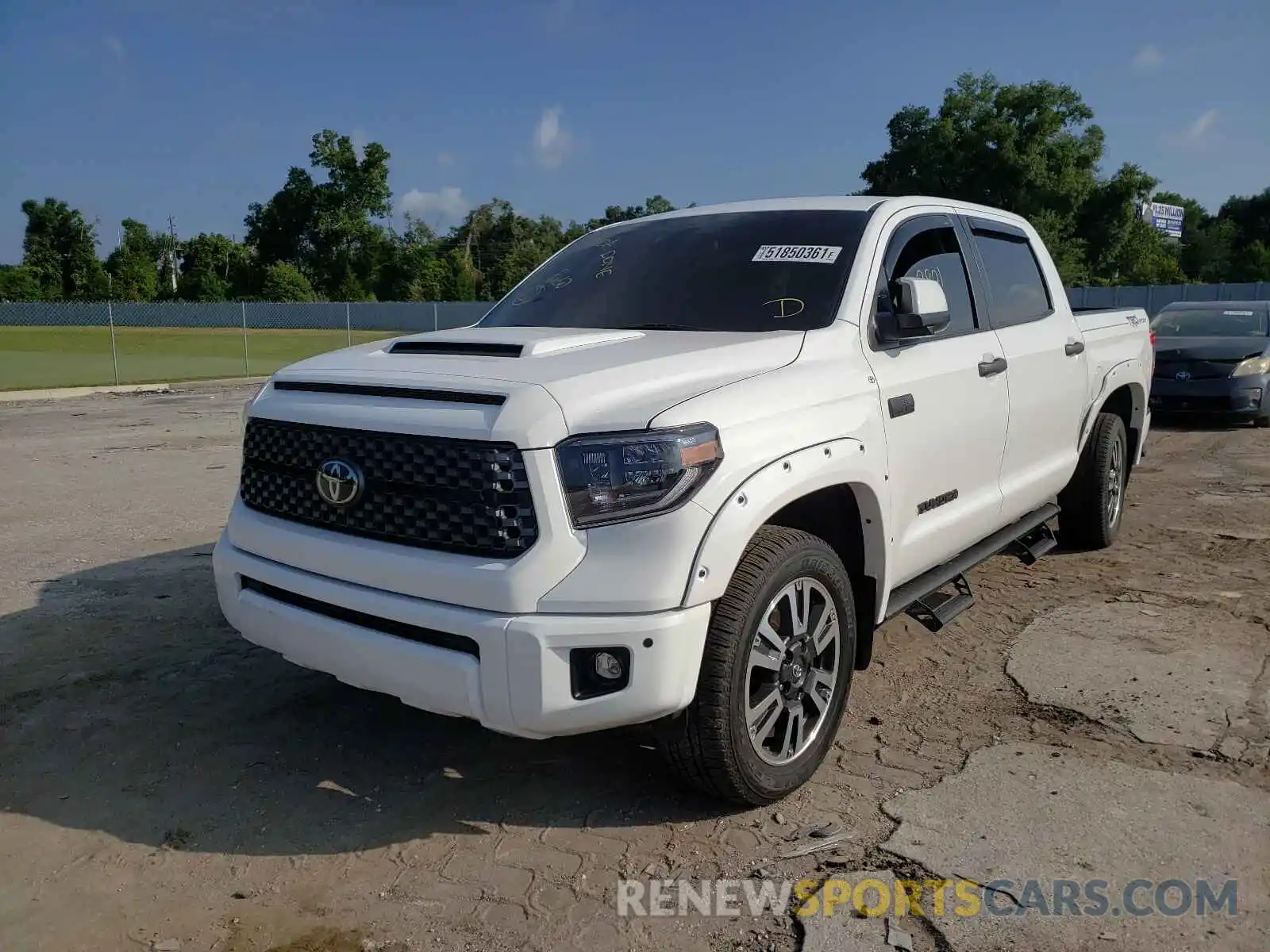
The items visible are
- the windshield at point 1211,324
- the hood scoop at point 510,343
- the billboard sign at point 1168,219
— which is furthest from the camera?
the billboard sign at point 1168,219

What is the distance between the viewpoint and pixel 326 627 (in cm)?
309

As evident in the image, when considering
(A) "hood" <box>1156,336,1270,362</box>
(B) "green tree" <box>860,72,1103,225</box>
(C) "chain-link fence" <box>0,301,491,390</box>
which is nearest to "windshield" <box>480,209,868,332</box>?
(A) "hood" <box>1156,336,1270,362</box>

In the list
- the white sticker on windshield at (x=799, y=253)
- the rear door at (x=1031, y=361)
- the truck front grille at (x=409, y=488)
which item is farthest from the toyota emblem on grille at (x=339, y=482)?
the rear door at (x=1031, y=361)

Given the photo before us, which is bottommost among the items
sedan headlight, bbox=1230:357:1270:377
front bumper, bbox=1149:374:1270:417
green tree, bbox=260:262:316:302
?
front bumper, bbox=1149:374:1270:417

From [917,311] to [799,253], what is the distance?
58cm

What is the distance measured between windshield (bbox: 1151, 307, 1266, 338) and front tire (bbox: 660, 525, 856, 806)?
37.8 ft

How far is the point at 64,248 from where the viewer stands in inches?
2500

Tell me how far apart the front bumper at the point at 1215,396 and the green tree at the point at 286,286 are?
5143 centimetres

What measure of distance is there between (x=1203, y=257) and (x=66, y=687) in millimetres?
86059

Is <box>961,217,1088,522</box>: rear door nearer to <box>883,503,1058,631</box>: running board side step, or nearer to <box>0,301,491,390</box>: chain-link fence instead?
<box>883,503,1058,631</box>: running board side step

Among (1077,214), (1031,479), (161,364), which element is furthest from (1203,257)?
(1031,479)

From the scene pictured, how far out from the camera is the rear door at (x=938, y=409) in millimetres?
3748

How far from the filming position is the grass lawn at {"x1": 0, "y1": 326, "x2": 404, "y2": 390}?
2311cm

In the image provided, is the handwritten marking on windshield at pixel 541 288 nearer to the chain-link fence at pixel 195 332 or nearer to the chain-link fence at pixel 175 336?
the chain-link fence at pixel 195 332
